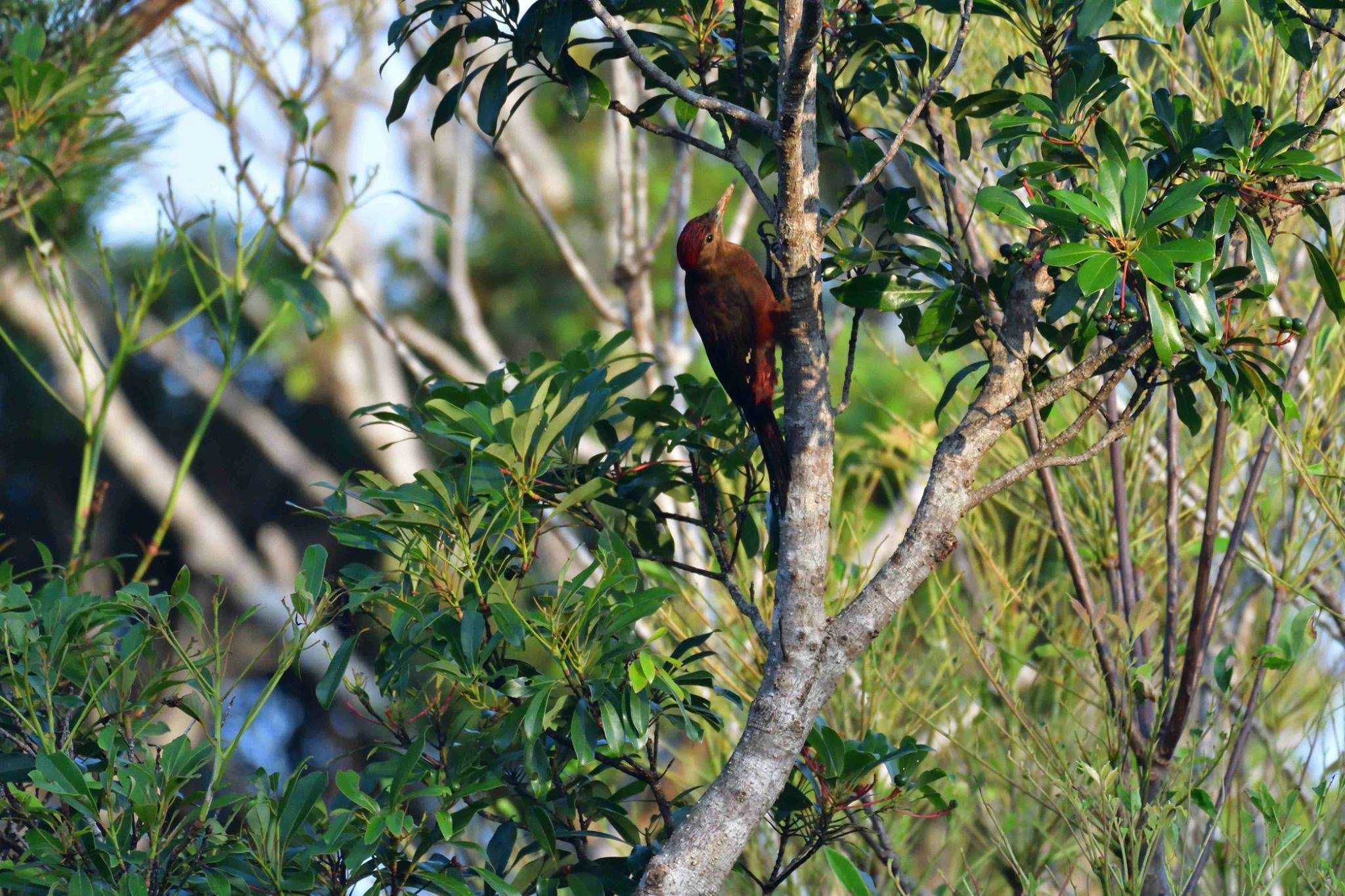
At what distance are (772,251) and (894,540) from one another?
2854 millimetres

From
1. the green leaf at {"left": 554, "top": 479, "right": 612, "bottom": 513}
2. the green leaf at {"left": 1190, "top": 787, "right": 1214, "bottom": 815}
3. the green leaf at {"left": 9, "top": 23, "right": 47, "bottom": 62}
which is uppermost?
the green leaf at {"left": 9, "top": 23, "right": 47, "bottom": 62}

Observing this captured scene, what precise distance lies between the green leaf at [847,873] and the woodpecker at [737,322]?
0.48 meters

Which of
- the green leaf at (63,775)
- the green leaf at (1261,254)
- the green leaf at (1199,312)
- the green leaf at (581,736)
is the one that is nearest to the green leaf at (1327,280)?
the green leaf at (1261,254)

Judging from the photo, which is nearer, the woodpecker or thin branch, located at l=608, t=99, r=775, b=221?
thin branch, located at l=608, t=99, r=775, b=221

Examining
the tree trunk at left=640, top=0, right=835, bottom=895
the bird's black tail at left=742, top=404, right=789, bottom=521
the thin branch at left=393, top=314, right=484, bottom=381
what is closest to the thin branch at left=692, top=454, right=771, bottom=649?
the bird's black tail at left=742, top=404, right=789, bottom=521

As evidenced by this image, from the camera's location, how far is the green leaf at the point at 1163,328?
1.29 m

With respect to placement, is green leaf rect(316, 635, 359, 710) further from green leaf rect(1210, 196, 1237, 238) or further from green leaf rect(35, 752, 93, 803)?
green leaf rect(1210, 196, 1237, 238)

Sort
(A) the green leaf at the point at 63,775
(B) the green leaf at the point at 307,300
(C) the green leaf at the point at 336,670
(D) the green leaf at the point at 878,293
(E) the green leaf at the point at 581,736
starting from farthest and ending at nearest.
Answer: (B) the green leaf at the point at 307,300, (D) the green leaf at the point at 878,293, (C) the green leaf at the point at 336,670, (E) the green leaf at the point at 581,736, (A) the green leaf at the point at 63,775

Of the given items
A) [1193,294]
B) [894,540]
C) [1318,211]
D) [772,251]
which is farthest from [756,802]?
[894,540]

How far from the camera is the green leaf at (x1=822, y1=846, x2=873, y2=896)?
1392mm

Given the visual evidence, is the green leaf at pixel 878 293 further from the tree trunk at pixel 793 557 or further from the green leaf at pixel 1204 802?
the green leaf at pixel 1204 802

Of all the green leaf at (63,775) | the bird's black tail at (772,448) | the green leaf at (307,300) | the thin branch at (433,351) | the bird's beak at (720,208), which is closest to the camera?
the green leaf at (63,775)

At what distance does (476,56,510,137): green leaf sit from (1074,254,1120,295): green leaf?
31.4 inches

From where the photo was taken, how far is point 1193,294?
1406 mm
